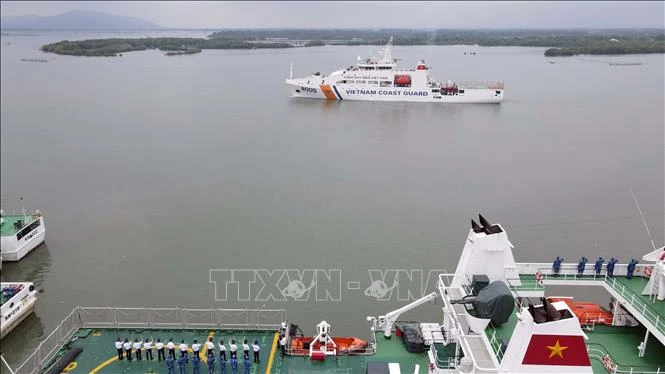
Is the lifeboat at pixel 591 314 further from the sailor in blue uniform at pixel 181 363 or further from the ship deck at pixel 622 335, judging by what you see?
the sailor in blue uniform at pixel 181 363

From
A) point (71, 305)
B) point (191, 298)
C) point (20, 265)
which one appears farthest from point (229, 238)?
point (20, 265)

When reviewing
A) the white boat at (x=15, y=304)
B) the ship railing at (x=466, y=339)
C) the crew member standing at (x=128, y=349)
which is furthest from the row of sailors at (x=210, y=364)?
the white boat at (x=15, y=304)

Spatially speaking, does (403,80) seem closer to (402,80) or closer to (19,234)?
(402,80)

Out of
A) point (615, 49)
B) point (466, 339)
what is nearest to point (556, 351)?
point (466, 339)

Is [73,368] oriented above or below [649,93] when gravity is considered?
below

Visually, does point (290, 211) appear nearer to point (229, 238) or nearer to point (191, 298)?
point (229, 238)

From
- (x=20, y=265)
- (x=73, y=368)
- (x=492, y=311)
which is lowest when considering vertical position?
(x=20, y=265)
